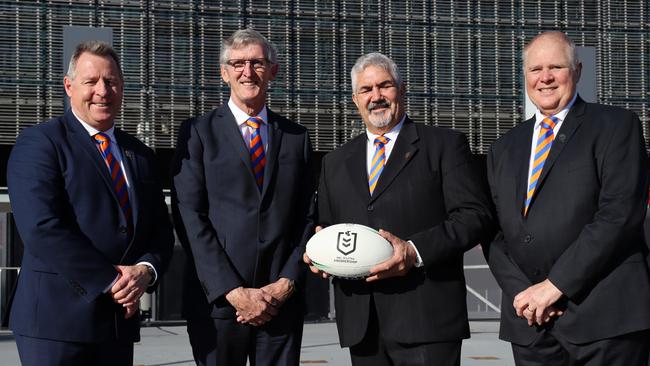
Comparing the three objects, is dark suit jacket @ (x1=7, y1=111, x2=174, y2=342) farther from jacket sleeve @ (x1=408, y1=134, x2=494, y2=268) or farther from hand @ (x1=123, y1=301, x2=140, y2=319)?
jacket sleeve @ (x1=408, y1=134, x2=494, y2=268)

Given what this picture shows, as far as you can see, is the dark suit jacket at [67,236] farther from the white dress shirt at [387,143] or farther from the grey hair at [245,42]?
the white dress shirt at [387,143]

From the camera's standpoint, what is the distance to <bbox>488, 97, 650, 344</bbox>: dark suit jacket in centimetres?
450

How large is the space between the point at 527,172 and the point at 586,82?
627 cm

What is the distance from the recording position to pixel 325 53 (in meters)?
20.8

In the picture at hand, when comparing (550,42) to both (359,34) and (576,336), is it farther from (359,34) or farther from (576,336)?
(359,34)

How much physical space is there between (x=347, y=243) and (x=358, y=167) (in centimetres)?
59

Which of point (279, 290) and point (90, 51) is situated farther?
point (279, 290)

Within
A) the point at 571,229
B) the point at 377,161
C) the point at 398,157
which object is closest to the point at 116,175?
the point at 377,161

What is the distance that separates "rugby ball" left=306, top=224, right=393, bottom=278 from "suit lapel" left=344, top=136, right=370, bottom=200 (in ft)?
1.03

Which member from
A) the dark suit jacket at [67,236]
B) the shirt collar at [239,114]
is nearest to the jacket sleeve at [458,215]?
the shirt collar at [239,114]

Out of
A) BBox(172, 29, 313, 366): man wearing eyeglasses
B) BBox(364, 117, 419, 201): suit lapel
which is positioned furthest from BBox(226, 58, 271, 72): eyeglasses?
BBox(364, 117, 419, 201): suit lapel

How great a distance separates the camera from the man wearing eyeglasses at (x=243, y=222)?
5.25 m

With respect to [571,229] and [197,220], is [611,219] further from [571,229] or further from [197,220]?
[197,220]

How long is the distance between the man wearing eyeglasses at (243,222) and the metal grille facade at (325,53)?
14.9 m
